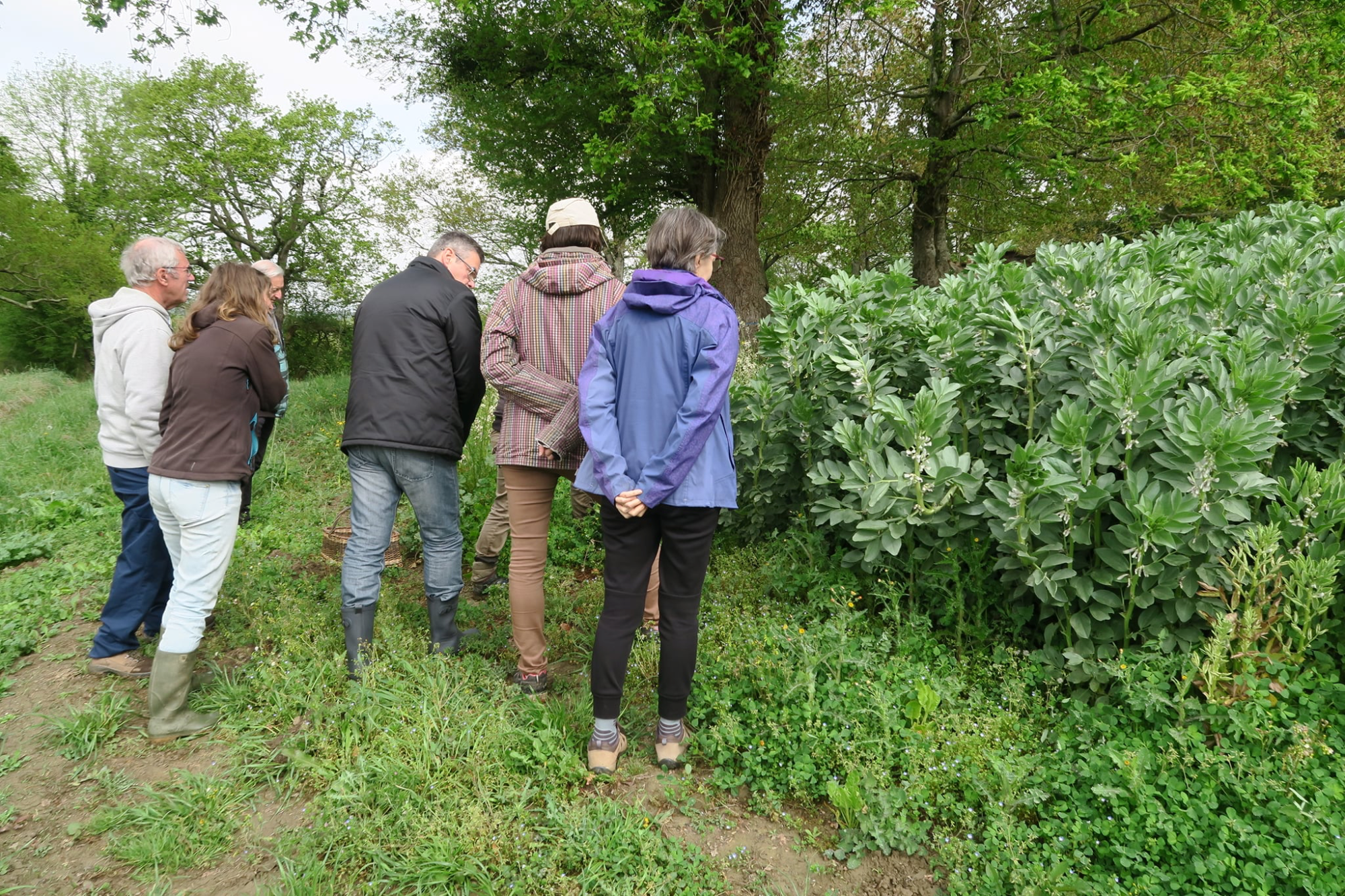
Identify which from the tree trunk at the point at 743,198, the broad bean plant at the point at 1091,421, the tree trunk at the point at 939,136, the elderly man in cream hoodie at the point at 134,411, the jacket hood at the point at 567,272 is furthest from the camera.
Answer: the tree trunk at the point at 939,136

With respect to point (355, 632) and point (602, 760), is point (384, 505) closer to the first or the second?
point (355, 632)

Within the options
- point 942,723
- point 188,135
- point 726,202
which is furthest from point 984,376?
point 188,135

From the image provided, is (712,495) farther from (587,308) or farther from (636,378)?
(587,308)

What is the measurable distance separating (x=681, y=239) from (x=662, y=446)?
801 millimetres

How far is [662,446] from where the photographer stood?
2.68 metres

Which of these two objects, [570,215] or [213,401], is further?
[570,215]

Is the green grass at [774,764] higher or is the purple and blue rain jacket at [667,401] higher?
the purple and blue rain jacket at [667,401]

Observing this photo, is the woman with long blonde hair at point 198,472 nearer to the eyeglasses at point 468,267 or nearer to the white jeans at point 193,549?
the white jeans at point 193,549

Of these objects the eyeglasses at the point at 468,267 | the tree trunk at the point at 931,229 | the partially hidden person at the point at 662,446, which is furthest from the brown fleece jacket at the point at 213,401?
the tree trunk at the point at 931,229

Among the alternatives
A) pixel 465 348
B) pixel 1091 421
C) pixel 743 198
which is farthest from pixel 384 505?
pixel 743 198

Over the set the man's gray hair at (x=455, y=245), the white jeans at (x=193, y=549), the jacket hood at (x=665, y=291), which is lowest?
the white jeans at (x=193, y=549)

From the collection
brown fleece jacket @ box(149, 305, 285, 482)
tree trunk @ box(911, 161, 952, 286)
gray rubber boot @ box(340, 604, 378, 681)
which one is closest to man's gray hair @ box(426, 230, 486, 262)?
brown fleece jacket @ box(149, 305, 285, 482)

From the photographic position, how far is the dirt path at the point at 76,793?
8.02 feet

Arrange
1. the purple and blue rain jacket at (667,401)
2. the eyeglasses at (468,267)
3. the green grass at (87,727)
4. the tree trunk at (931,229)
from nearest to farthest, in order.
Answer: the purple and blue rain jacket at (667,401) < the green grass at (87,727) < the eyeglasses at (468,267) < the tree trunk at (931,229)
